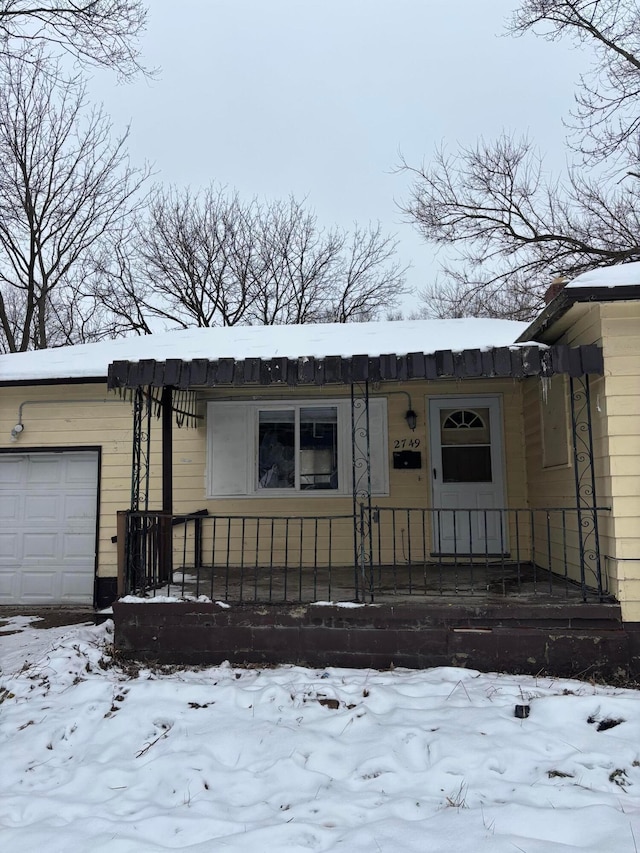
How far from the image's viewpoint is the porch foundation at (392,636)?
4.40 meters

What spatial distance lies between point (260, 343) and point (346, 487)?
212cm

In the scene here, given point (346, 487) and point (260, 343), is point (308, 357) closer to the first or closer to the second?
point (260, 343)

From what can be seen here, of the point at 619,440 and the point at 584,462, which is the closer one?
the point at 619,440

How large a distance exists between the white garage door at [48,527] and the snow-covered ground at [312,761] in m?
2.97

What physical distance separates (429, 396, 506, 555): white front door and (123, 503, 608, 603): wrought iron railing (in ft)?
0.11

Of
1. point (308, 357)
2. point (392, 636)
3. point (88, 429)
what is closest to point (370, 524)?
point (392, 636)

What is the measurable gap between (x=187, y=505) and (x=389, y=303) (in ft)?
50.7

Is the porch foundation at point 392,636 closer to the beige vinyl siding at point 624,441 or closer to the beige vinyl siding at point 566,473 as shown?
the beige vinyl siding at point 624,441

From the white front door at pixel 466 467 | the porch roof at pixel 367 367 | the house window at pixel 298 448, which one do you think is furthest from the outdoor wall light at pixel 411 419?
the porch roof at pixel 367 367

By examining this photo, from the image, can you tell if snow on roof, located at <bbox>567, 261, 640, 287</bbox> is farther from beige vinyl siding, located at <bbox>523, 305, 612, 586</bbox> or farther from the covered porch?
the covered porch

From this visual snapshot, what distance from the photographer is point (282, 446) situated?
7.38 meters

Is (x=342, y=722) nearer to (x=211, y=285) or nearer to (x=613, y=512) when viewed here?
(x=613, y=512)

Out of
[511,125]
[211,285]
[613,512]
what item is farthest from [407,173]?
[613,512]

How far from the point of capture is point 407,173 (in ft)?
52.1
